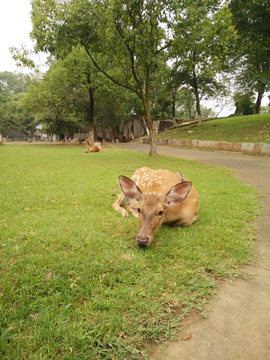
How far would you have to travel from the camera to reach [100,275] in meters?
2.58

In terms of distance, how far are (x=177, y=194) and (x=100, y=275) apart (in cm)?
174

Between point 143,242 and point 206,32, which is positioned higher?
point 206,32

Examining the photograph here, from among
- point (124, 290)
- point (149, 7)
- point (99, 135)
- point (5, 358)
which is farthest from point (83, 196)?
point (99, 135)

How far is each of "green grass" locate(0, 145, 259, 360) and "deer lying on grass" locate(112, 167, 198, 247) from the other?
9.0 inches

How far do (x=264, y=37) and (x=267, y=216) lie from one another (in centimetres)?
1870

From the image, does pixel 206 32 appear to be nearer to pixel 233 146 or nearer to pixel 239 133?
pixel 233 146

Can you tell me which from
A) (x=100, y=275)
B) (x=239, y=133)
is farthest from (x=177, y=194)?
(x=239, y=133)

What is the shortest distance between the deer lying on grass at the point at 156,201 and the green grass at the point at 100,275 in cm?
23

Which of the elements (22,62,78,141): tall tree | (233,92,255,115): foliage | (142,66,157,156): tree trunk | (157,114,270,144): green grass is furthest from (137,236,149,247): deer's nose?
(233,92,255,115): foliage

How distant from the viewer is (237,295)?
7.87 ft

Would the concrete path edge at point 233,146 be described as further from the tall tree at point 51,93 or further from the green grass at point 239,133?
the tall tree at point 51,93

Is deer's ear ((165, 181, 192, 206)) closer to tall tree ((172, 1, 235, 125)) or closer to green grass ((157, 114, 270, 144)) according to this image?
tall tree ((172, 1, 235, 125))

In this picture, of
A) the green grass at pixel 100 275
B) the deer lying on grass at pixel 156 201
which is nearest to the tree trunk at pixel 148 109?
the deer lying on grass at pixel 156 201

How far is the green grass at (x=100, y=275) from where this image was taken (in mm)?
1803
